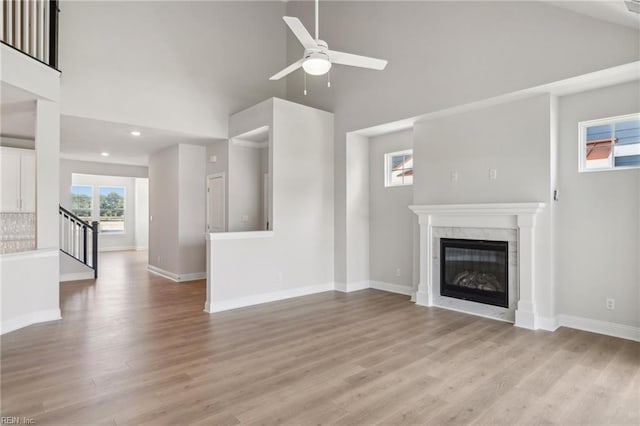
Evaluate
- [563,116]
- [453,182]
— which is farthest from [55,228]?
[563,116]

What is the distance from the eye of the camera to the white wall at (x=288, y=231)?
16.9 ft

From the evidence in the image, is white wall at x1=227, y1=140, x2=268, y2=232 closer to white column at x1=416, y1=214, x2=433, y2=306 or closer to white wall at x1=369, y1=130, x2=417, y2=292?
white wall at x1=369, y1=130, x2=417, y2=292

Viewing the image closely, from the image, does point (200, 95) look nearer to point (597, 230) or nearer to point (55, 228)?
point (55, 228)

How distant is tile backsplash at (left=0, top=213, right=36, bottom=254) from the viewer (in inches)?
233

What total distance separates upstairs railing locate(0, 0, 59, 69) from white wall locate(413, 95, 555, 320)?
17.0 feet

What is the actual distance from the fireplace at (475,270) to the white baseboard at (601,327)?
2.12 ft

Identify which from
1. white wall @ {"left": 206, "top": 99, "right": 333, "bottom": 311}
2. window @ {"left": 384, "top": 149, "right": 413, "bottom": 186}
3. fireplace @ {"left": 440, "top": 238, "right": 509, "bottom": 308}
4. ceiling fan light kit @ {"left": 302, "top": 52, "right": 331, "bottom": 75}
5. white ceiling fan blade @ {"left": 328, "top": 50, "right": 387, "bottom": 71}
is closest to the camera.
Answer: ceiling fan light kit @ {"left": 302, "top": 52, "right": 331, "bottom": 75}

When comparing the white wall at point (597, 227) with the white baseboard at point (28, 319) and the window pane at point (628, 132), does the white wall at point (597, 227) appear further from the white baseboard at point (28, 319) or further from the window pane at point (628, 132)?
the white baseboard at point (28, 319)

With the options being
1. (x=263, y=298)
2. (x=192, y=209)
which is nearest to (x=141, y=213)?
(x=192, y=209)

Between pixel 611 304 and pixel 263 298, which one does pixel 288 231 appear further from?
pixel 611 304

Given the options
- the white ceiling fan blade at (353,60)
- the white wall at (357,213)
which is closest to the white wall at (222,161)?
the white wall at (357,213)

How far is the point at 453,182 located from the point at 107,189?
41.7 ft

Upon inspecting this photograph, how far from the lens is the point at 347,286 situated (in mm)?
6203

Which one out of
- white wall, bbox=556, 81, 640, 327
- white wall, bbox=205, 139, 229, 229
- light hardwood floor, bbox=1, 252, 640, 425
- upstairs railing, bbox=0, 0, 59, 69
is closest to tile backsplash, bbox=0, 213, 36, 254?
light hardwood floor, bbox=1, 252, 640, 425
